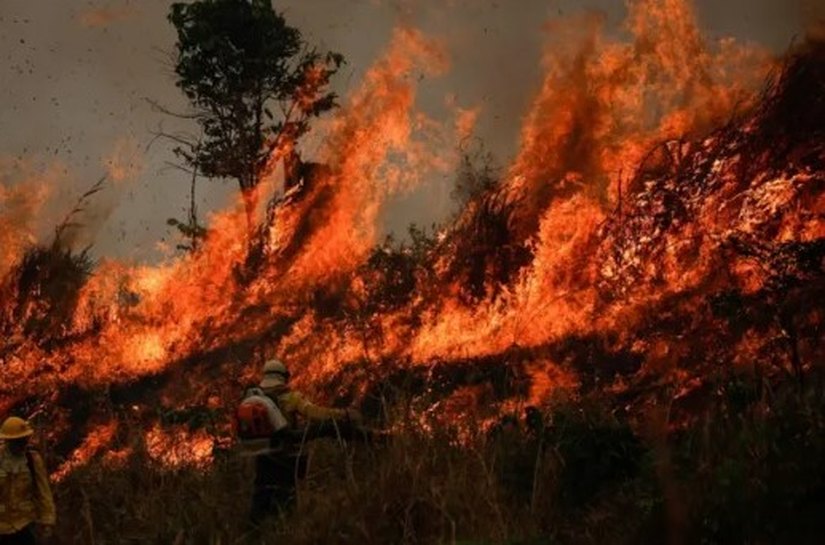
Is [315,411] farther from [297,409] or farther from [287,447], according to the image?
[287,447]

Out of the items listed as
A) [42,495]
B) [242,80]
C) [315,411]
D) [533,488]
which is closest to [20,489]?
[42,495]

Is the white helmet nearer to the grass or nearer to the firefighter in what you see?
the firefighter

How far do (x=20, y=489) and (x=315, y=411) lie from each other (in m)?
2.47

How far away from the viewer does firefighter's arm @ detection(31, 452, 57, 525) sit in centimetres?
763

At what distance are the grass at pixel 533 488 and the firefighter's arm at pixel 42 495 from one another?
1.66ft

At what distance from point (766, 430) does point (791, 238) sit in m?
8.98

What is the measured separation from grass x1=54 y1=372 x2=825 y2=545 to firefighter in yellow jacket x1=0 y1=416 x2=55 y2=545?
582mm

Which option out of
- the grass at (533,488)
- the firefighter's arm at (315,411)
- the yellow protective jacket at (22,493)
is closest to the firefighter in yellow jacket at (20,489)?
the yellow protective jacket at (22,493)

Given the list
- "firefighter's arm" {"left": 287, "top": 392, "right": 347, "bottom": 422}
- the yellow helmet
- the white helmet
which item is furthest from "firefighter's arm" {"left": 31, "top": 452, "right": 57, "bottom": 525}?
"firefighter's arm" {"left": 287, "top": 392, "right": 347, "bottom": 422}

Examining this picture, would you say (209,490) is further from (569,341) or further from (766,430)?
(569,341)

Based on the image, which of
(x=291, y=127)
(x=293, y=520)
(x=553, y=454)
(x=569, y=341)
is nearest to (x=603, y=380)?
(x=569, y=341)

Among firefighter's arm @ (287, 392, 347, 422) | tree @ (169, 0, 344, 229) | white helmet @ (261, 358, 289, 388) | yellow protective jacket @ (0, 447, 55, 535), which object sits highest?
tree @ (169, 0, 344, 229)

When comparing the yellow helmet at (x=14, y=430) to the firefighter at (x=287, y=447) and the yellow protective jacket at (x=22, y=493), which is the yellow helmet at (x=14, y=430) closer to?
the yellow protective jacket at (x=22, y=493)

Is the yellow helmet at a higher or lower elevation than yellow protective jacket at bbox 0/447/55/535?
higher
